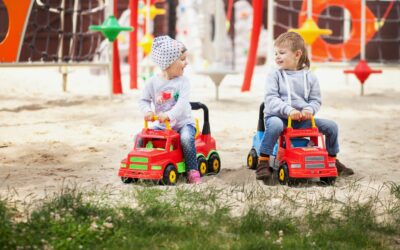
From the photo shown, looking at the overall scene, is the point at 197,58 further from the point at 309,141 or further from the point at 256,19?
the point at 309,141

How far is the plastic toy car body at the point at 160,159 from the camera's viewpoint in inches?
153

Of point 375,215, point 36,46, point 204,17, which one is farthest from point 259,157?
point 204,17

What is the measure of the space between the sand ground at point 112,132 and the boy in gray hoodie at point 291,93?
25 cm

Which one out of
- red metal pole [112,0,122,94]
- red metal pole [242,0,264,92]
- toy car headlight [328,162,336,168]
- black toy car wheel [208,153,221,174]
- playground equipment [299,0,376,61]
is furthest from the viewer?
playground equipment [299,0,376,61]

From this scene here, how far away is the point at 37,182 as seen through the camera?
3.93 m

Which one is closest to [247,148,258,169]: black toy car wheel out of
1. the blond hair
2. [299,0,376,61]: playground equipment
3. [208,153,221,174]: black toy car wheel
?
[208,153,221,174]: black toy car wheel

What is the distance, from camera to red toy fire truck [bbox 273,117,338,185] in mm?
3908

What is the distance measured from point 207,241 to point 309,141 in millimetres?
1632

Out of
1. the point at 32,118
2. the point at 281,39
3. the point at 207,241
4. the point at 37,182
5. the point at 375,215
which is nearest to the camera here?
the point at 207,241

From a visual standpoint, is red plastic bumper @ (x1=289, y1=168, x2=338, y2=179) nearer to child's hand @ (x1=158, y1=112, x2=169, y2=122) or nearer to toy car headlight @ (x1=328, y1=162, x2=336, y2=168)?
toy car headlight @ (x1=328, y1=162, x2=336, y2=168)

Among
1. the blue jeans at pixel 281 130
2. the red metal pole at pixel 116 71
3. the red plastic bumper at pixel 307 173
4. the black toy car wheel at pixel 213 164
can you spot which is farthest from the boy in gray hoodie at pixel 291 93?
the red metal pole at pixel 116 71

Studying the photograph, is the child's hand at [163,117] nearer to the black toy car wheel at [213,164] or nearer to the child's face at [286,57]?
the black toy car wheel at [213,164]

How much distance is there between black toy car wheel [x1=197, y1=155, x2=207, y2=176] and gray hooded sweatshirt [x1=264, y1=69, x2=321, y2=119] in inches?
18.0

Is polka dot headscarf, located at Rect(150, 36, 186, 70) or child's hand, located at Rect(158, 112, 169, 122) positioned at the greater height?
polka dot headscarf, located at Rect(150, 36, 186, 70)
